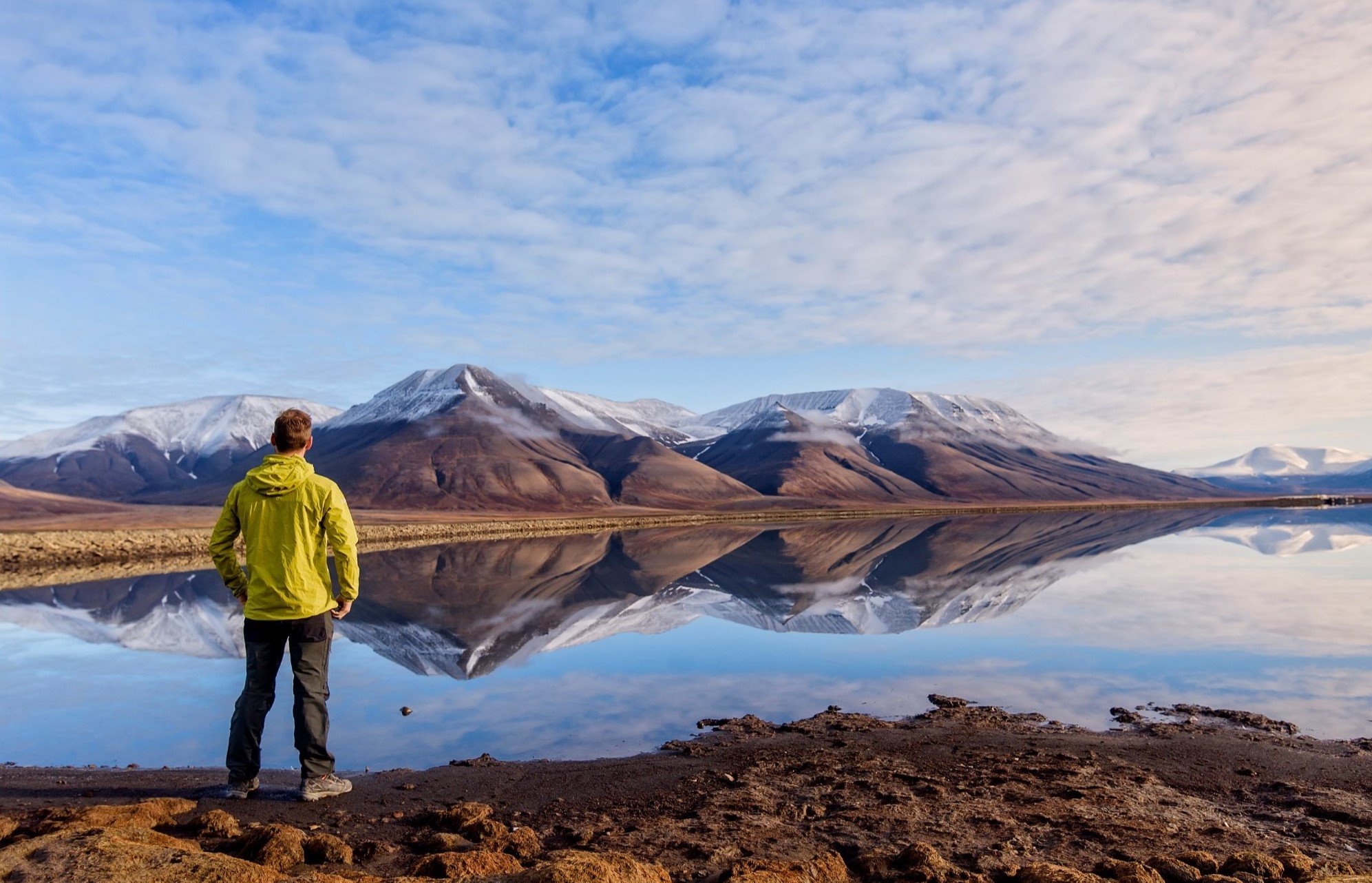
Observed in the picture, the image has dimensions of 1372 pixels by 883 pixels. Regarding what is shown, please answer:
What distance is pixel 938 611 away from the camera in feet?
54.7

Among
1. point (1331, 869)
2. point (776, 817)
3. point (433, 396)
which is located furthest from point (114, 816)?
point (433, 396)

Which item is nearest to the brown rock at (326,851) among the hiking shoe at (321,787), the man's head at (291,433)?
the hiking shoe at (321,787)

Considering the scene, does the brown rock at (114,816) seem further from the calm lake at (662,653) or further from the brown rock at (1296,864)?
the brown rock at (1296,864)

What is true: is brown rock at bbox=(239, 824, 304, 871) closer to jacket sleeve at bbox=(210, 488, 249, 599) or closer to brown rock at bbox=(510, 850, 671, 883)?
brown rock at bbox=(510, 850, 671, 883)

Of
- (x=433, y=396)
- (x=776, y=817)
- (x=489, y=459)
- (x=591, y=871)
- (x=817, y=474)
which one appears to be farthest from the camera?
(x=433, y=396)

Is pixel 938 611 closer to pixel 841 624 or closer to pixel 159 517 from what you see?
pixel 841 624

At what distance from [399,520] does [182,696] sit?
6218 centimetres

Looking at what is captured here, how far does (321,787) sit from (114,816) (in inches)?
47.7

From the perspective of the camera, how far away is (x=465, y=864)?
13.7ft

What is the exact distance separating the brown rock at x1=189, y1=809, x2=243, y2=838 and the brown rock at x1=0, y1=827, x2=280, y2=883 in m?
0.86

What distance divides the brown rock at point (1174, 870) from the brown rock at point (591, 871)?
8.61ft

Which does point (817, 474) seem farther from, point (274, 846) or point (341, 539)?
point (274, 846)

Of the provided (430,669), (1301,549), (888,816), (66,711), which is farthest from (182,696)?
(1301,549)

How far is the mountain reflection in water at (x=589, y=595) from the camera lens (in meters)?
14.2
